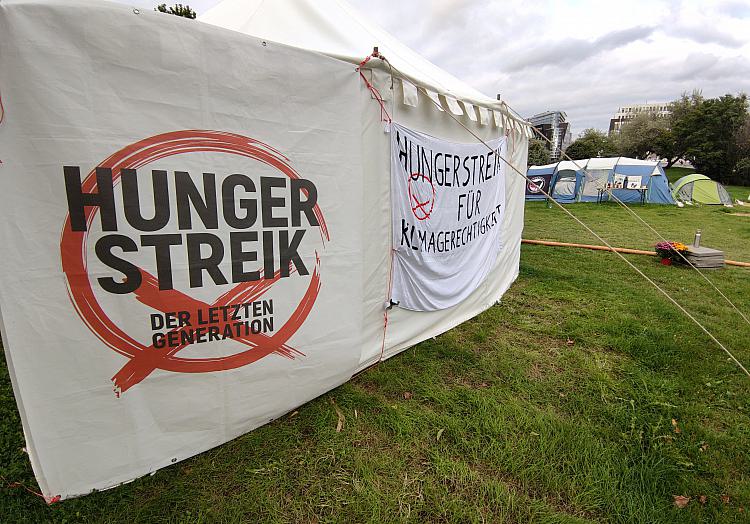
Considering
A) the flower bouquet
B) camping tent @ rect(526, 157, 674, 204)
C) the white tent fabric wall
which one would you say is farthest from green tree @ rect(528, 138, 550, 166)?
the white tent fabric wall

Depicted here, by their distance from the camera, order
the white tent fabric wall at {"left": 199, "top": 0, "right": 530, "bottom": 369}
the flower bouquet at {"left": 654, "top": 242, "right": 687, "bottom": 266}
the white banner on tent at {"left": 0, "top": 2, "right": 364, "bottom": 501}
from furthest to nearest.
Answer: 1. the flower bouquet at {"left": 654, "top": 242, "right": 687, "bottom": 266}
2. the white tent fabric wall at {"left": 199, "top": 0, "right": 530, "bottom": 369}
3. the white banner on tent at {"left": 0, "top": 2, "right": 364, "bottom": 501}

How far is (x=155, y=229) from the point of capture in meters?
1.81

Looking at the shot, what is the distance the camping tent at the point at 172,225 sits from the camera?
1562mm

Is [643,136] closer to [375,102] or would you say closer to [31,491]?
[375,102]

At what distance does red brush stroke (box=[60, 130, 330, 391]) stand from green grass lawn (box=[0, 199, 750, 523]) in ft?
1.71

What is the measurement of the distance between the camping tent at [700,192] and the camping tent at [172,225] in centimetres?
1927

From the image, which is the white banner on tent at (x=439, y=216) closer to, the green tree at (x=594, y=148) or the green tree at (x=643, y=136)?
the green tree at (x=643, y=136)

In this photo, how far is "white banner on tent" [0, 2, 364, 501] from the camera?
156 cm

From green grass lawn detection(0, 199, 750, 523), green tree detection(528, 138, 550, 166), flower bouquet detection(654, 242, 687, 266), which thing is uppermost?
green tree detection(528, 138, 550, 166)

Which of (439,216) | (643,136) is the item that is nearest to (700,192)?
(439,216)

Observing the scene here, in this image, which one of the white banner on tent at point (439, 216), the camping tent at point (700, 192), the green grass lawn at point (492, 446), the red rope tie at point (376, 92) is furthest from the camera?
the camping tent at point (700, 192)

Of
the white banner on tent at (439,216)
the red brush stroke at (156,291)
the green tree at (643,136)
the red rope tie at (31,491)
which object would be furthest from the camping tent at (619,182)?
the green tree at (643,136)

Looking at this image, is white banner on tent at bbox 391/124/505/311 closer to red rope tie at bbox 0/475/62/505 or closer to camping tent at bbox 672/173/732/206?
red rope tie at bbox 0/475/62/505

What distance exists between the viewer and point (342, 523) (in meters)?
1.73
